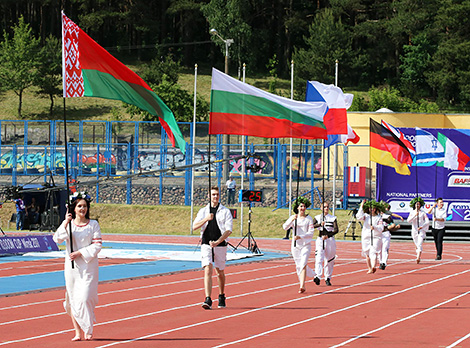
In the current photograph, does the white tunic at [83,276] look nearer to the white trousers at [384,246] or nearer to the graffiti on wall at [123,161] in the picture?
the white trousers at [384,246]

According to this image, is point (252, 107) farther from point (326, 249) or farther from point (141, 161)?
point (141, 161)

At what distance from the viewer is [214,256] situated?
14.6 m

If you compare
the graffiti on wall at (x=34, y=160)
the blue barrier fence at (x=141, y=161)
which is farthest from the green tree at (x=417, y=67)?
the graffiti on wall at (x=34, y=160)

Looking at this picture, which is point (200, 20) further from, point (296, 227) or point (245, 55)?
point (296, 227)

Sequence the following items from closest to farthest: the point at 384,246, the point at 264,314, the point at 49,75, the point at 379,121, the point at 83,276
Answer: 1. the point at 83,276
2. the point at 264,314
3. the point at 384,246
4. the point at 379,121
5. the point at 49,75

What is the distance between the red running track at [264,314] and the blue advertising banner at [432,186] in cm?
1778

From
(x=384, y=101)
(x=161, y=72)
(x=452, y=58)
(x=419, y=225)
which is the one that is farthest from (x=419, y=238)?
(x=452, y=58)

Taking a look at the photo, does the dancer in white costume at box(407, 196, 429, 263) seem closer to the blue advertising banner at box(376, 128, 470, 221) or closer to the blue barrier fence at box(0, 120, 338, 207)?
the blue advertising banner at box(376, 128, 470, 221)

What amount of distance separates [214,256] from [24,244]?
46.6 feet

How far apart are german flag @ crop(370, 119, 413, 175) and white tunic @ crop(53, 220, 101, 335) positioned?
2312 cm

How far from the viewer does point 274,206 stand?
46.7 m

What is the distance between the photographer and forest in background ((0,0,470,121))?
3191 inches

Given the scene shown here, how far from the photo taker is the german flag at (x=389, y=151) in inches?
1305

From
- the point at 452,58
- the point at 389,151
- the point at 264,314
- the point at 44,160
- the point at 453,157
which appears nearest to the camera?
the point at 264,314
